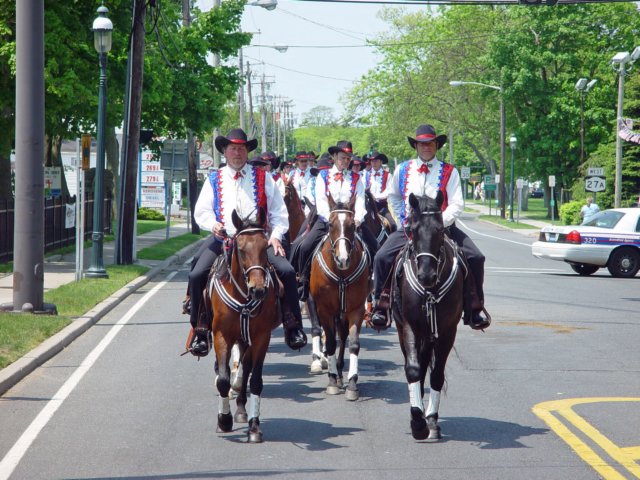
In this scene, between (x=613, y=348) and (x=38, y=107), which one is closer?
(x=613, y=348)

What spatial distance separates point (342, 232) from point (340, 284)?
0.64 m

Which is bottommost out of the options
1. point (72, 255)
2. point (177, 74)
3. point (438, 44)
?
point (72, 255)

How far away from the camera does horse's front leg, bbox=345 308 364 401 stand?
1053cm

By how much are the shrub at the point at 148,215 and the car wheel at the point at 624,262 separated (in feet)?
107

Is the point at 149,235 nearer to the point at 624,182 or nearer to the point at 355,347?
the point at 624,182

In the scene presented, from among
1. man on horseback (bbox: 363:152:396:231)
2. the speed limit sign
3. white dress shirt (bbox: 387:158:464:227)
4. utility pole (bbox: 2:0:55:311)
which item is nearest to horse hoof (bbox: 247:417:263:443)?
white dress shirt (bbox: 387:158:464:227)

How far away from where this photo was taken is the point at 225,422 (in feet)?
29.2

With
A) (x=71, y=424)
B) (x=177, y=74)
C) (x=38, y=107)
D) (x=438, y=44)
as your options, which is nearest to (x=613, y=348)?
(x=71, y=424)

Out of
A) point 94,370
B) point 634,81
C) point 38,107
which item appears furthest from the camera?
point 634,81

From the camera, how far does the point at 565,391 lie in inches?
433

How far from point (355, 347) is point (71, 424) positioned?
3072 mm

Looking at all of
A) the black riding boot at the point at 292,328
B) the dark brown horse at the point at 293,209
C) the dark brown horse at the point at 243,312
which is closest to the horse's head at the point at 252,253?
the dark brown horse at the point at 243,312

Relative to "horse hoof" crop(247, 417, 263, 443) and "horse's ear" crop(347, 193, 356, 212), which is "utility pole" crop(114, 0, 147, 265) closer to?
"horse's ear" crop(347, 193, 356, 212)

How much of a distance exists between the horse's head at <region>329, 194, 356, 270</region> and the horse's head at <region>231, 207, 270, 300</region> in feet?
7.35
